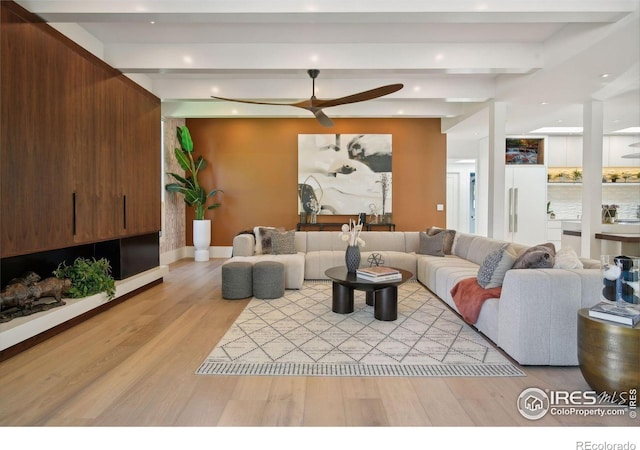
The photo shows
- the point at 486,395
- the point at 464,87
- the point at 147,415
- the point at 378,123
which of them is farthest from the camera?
the point at 378,123

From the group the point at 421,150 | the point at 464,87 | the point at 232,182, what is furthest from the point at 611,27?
the point at 232,182

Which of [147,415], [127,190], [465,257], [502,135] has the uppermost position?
[502,135]

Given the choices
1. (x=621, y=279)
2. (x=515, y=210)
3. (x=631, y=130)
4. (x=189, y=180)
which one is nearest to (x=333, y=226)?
(x=189, y=180)

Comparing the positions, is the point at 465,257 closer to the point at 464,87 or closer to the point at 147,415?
the point at 464,87

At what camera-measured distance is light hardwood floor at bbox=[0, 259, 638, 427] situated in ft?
6.54

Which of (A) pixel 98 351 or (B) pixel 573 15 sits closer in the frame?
(A) pixel 98 351

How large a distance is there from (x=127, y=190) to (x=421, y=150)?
5920 mm

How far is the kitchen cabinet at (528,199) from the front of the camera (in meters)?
8.25

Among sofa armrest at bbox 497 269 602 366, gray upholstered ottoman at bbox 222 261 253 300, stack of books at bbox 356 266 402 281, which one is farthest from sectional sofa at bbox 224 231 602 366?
gray upholstered ottoman at bbox 222 261 253 300

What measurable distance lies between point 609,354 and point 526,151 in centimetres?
753

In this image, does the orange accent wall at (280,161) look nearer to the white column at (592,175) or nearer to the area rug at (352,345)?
the white column at (592,175)

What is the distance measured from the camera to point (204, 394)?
2248mm

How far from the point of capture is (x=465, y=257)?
17.4 ft

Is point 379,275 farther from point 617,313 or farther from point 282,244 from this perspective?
point 282,244
